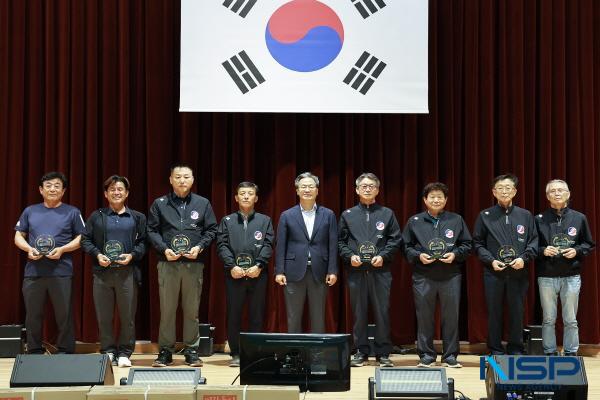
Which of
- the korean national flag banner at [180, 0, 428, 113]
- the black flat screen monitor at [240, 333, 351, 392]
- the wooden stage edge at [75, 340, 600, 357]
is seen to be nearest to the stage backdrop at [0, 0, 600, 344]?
the wooden stage edge at [75, 340, 600, 357]

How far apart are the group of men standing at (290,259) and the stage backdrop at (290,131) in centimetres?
68

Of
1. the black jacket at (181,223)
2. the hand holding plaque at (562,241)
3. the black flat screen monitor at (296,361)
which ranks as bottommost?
the black flat screen monitor at (296,361)

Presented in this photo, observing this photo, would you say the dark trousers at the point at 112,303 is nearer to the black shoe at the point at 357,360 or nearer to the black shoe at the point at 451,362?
the black shoe at the point at 357,360

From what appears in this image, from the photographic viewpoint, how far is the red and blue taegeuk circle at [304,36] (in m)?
7.02

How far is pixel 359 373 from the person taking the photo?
6.04m

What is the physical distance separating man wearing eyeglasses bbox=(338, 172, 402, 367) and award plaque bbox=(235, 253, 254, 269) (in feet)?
2.36

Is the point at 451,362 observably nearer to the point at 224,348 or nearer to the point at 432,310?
the point at 432,310

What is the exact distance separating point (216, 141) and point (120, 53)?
114 centimetres

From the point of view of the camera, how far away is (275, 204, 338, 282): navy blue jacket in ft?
21.0

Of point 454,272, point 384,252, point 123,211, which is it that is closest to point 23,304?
point 123,211

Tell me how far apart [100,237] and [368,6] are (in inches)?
117

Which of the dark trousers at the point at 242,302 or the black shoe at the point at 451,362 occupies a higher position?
the dark trousers at the point at 242,302

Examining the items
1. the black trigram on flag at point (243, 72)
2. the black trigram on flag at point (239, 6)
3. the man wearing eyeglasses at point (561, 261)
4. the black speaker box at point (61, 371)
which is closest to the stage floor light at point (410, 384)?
the black speaker box at point (61, 371)

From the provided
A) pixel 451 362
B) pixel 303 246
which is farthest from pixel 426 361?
pixel 303 246
